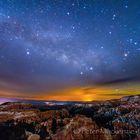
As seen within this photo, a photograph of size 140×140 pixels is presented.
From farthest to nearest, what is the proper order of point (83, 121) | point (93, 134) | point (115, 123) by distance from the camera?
point (115, 123) → point (83, 121) → point (93, 134)

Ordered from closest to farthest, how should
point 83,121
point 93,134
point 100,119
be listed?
point 93,134 → point 83,121 → point 100,119

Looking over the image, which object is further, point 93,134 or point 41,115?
point 41,115

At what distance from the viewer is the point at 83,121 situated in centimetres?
4644

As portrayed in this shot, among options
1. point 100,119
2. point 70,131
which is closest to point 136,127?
point 100,119

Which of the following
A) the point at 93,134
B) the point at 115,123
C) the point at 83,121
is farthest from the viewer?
the point at 115,123

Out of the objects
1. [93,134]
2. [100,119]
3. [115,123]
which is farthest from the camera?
[100,119]

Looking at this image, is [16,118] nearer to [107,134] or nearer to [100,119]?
[100,119]

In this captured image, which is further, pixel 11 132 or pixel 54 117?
pixel 54 117

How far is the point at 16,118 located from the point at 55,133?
47.1ft

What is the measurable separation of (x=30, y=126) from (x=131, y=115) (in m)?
22.4

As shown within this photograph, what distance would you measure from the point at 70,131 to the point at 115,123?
36.0ft

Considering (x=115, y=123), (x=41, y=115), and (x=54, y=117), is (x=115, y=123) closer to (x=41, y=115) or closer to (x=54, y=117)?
(x=54, y=117)

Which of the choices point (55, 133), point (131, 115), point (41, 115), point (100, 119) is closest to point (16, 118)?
point (41, 115)

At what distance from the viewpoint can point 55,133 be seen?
43.6m
